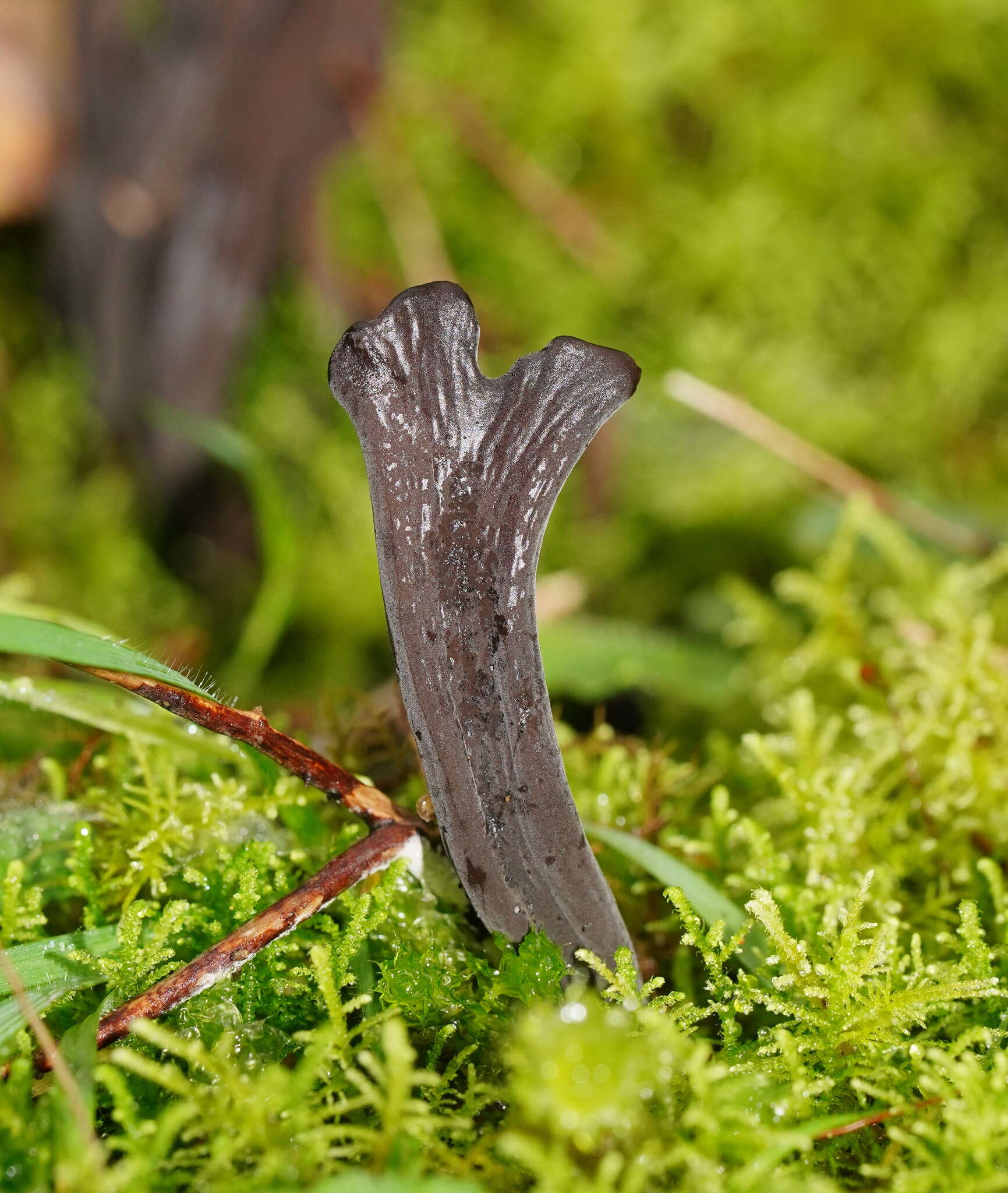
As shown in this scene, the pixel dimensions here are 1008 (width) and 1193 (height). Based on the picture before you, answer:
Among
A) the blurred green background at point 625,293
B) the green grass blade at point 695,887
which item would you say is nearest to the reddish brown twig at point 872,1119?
the green grass blade at point 695,887

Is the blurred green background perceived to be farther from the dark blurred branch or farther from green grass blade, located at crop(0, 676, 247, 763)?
green grass blade, located at crop(0, 676, 247, 763)

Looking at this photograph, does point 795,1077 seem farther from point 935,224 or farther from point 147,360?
point 935,224

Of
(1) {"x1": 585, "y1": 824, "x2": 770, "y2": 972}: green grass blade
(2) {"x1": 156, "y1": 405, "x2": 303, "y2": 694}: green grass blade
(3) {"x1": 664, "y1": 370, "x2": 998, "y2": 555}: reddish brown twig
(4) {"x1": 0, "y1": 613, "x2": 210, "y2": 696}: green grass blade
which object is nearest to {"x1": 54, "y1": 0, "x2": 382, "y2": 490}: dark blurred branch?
(2) {"x1": 156, "y1": 405, "x2": 303, "y2": 694}: green grass blade

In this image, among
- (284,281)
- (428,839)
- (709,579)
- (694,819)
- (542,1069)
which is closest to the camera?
(542,1069)

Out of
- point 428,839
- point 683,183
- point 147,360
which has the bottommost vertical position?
point 428,839

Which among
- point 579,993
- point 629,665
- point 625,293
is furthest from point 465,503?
point 625,293

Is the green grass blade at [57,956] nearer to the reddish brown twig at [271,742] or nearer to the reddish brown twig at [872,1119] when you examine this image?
the reddish brown twig at [271,742]

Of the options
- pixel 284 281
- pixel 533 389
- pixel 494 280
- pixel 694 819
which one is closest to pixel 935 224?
pixel 494 280
